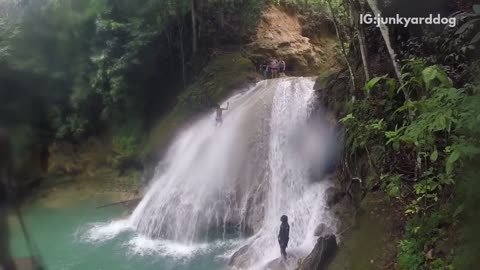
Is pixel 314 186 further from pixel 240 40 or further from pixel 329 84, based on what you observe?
pixel 240 40

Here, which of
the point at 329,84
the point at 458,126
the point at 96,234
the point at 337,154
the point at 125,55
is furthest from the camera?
the point at 125,55

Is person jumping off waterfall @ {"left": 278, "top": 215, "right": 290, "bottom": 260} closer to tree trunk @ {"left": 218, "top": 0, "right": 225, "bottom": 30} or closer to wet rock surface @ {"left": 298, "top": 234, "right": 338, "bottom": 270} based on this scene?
wet rock surface @ {"left": 298, "top": 234, "right": 338, "bottom": 270}

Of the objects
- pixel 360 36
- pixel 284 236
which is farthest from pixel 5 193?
pixel 360 36

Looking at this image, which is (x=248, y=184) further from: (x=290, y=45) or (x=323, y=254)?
(x=290, y=45)

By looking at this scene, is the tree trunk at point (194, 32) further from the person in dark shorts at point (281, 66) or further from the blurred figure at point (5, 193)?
the blurred figure at point (5, 193)

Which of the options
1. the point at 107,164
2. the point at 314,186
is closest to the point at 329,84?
the point at 314,186

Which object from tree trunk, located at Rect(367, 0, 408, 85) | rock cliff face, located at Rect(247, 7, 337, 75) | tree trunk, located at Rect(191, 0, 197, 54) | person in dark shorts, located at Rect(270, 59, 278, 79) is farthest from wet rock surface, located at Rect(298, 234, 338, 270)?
tree trunk, located at Rect(191, 0, 197, 54)

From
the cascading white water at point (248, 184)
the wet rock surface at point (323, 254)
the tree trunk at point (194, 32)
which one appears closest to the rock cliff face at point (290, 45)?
the tree trunk at point (194, 32)
